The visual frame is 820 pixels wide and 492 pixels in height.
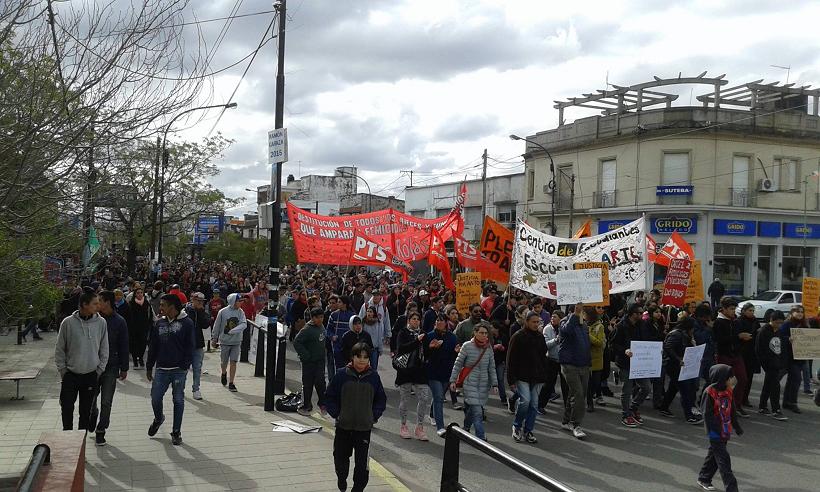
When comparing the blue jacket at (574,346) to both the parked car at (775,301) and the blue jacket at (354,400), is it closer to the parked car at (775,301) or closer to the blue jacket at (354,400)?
the blue jacket at (354,400)

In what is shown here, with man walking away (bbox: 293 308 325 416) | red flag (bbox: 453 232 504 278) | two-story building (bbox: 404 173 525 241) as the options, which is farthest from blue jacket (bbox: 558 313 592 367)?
two-story building (bbox: 404 173 525 241)

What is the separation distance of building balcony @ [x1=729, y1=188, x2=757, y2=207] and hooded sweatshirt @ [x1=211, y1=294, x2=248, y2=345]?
3013 cm

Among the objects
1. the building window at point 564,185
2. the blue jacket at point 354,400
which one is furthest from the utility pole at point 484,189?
the blue jacket at point 354,400

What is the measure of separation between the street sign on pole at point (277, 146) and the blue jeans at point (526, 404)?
15.5 ft

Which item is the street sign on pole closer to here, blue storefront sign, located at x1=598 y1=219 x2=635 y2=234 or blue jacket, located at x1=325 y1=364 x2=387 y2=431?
blue jacket, located at x1=325 y1=364 x2=387 y2=431

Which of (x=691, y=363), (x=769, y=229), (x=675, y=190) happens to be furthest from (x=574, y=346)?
(x=769, y=229)

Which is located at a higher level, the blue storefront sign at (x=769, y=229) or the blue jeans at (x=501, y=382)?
the blue storefront sign at (x=769, y=229)

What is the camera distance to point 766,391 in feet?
36.4

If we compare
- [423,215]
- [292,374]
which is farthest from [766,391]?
[423,215]

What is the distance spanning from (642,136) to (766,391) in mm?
27012

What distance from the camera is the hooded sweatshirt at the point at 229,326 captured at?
11.9 m

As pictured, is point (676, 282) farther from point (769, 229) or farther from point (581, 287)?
point (769, 229)

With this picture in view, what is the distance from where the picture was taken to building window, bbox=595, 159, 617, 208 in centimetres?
3794

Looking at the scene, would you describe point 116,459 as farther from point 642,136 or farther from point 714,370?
point 642,136
